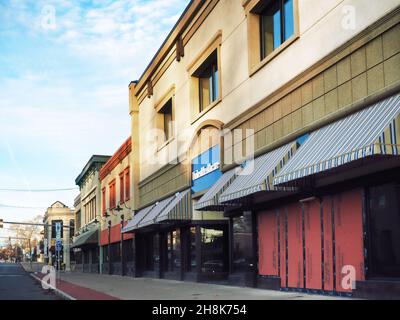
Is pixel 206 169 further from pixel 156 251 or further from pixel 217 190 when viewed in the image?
pixel 156 251

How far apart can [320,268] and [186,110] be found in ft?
41.1

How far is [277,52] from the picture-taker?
16.9 m

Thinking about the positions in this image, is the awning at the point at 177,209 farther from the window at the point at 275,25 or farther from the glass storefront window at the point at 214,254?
the window at the point at 275,25

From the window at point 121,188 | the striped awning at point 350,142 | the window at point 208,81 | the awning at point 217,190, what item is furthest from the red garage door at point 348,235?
the window at point 121,188

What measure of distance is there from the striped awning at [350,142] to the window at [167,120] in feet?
51.5

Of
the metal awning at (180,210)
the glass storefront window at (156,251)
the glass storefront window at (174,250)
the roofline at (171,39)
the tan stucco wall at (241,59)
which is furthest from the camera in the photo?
the glass storefront window at (156,251)

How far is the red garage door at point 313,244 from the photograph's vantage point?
49.1ft

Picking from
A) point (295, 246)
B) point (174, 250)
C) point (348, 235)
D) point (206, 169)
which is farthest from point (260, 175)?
point (174, 250)

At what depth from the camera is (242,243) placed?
20.1 m

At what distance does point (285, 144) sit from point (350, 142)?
15.0ft

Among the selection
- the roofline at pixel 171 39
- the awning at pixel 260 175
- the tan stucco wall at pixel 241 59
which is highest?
the roofline at pixel 171 39

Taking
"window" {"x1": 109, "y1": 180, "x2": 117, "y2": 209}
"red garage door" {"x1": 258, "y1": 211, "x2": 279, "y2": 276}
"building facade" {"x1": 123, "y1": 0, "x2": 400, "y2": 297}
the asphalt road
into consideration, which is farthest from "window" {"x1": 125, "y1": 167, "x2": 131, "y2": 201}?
"red garage door" {"x1": 258, "y1": 211, "x2": 279, "y2": 276}
